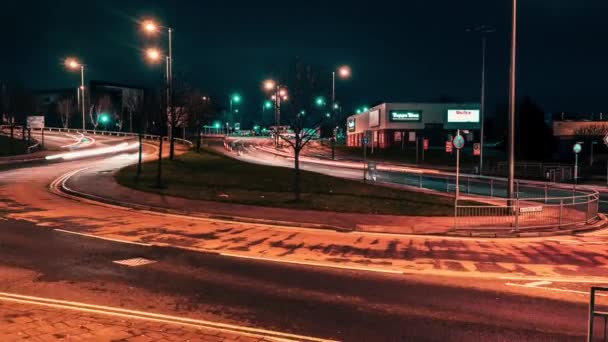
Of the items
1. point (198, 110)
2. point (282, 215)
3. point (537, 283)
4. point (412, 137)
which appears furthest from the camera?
point (412, 137)

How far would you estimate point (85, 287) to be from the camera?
8445mm

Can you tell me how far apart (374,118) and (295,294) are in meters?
74.9

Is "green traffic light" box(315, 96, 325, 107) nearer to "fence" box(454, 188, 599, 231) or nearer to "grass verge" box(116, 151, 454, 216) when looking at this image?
→ "grass verge" box(116, 151, 454, 216)

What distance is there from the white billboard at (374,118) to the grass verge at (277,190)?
1931 inches

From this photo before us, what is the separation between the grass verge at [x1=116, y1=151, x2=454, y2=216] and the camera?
63.7 ft

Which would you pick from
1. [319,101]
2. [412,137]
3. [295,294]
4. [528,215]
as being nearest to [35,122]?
[319,101]

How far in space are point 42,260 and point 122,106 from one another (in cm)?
9670

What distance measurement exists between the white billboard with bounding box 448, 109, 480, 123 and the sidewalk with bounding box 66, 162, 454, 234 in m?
60.2

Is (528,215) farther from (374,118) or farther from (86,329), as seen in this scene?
(374,118)

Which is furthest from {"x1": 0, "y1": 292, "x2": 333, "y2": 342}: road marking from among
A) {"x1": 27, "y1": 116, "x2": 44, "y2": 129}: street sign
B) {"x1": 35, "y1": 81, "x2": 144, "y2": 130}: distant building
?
{"x1": 35, "y1": 81, "x2": 144, "y2": 130}: distant building

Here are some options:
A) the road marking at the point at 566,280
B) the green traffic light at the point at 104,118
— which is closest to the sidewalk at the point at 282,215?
the road marking at the point at 566,280

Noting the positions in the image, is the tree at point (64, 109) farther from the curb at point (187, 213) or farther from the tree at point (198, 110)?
the curb at point (187, 213)

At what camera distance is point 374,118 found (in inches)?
3209

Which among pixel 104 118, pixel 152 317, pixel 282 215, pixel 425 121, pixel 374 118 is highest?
pixel 104 118
